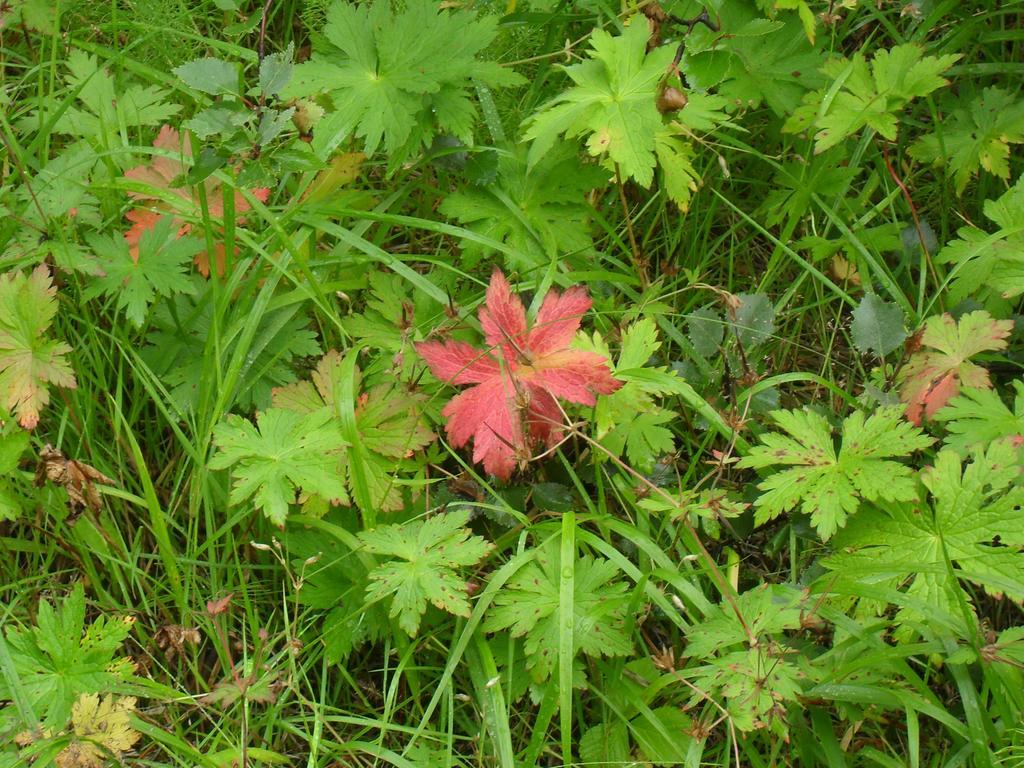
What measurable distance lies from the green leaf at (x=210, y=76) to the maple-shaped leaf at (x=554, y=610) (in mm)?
1163

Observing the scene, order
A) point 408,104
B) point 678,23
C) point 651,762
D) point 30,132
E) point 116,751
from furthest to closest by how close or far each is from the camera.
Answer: point 30,132 < point 678,23 < point 408,104 < point 651,762 < point 116,751

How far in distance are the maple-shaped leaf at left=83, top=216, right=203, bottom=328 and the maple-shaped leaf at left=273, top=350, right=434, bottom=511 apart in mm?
346

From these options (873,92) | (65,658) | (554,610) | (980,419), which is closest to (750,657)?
(554,610)

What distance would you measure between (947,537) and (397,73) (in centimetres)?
157

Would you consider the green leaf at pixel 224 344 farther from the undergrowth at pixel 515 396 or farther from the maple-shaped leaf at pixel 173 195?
the maple-shaped leaf at pixel 173 195

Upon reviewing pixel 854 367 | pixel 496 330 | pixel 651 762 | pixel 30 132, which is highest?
pixel 30 132

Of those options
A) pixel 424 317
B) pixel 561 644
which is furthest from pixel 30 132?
pixel 561 644

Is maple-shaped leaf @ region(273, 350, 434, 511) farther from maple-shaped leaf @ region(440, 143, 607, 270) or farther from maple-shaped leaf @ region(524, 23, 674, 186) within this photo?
maple-shaped leaf @ region(524, 23, 674, 186)

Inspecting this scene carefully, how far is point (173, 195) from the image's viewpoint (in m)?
2.34

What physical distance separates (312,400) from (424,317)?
34 cm

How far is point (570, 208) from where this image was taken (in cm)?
249

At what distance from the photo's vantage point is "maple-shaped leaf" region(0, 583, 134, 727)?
1.88 meters

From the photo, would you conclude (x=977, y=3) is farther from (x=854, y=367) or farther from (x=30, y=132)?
(x=30, y=132)

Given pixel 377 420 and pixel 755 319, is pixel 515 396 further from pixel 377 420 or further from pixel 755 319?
pixel 755 319
